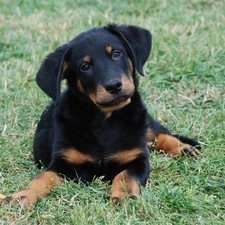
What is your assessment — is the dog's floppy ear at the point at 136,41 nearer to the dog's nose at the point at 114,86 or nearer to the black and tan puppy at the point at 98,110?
the black and tan puppy at the point at 98,110

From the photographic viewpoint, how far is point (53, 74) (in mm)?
4281

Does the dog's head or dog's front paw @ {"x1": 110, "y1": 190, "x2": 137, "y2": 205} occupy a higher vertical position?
the dog's head

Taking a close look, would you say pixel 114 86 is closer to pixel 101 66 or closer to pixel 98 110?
pixel 101 66

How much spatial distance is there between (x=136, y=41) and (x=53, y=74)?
0.70 metres

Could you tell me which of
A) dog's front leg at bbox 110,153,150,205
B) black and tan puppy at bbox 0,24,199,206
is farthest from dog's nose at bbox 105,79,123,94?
dog's front leg at bbox 110,153,150,205

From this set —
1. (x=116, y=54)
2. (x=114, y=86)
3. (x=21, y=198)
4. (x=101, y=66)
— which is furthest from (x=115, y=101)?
(x=21, y=198)

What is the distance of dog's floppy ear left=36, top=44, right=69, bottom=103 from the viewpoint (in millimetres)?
4246

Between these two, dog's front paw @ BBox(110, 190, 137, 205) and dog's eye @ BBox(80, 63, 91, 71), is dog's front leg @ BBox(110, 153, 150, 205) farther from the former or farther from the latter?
dog's eye @ BBox(80, 63, 91, 71)

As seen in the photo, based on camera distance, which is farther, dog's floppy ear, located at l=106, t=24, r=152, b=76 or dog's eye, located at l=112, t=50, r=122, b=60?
dog's floppy ear, located at l=106, t=24, r=152, b=76

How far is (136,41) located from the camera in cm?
449

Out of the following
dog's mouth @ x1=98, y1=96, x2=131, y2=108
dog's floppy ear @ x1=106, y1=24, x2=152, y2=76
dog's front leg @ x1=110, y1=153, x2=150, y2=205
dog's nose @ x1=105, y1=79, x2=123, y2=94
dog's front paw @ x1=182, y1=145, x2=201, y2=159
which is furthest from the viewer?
dog's front paw @ x1=182, y1=145, x2=201, y2=159

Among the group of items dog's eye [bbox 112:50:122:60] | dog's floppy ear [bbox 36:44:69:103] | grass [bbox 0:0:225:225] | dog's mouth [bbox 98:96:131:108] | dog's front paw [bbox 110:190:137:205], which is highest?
dog's eye [bbox 112:50:122:60]

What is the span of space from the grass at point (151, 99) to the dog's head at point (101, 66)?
672 mm

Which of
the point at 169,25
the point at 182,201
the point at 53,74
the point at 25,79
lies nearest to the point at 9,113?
the point at 25,79
